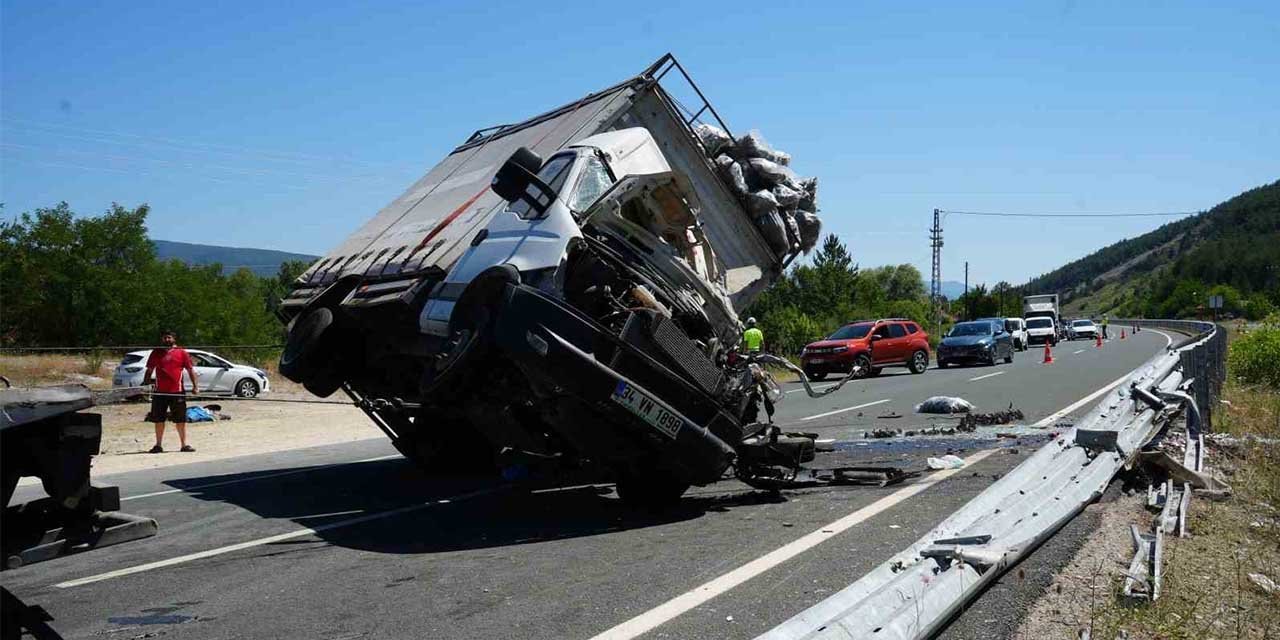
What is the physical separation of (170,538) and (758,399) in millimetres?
4603

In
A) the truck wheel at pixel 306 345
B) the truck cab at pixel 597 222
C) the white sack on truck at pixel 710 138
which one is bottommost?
the truck wheel at pixel 306 345

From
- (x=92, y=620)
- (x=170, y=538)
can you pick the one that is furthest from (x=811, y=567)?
(x=170, y=538)

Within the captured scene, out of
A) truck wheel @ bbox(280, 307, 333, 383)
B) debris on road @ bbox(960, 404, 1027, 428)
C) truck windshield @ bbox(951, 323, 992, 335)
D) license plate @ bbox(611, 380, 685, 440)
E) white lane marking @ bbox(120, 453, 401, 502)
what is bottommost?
white lane marking @ bbox(120, 453, 401, 502)

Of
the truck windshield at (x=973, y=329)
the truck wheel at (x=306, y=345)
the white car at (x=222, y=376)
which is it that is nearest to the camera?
the truck wheel at (x=306, y=345)

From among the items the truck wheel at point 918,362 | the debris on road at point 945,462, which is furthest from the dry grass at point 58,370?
the truck wheel at point 918,362

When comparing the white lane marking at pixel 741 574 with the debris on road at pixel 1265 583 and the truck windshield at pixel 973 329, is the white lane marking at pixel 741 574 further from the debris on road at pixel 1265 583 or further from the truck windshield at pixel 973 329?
the truck windshield at pixel 973 329

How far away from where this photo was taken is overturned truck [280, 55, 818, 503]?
6953 mm

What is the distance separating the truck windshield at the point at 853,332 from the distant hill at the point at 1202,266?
46683 millimetres

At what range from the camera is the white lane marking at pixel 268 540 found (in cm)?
652

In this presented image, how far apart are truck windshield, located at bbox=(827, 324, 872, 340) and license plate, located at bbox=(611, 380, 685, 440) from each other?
22477 millimetres

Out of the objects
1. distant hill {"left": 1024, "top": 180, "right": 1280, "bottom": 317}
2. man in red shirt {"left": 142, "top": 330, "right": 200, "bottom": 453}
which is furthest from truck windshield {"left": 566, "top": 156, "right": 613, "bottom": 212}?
distant hill {"left": 1024, "top": 180, "right": 1280, "bottom": 317}

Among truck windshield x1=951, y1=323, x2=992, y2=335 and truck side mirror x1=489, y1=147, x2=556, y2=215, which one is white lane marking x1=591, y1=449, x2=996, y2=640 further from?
truck windshield x1=951, y1=323, x2=992, y2=335

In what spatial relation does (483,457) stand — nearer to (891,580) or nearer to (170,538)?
(170,538)

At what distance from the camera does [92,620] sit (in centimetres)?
550
